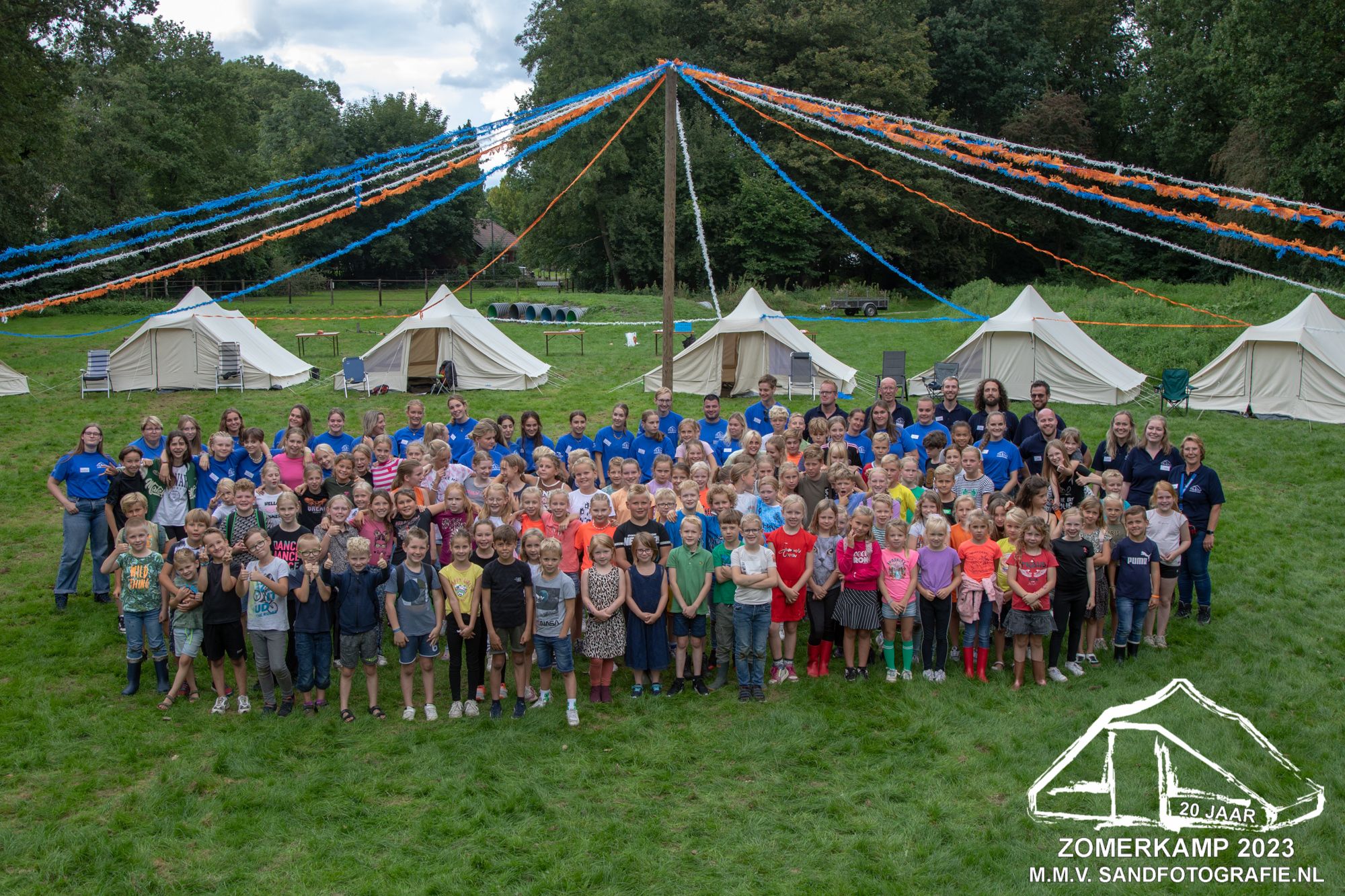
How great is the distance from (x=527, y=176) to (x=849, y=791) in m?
39.9

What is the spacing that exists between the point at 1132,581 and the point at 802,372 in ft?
33.7

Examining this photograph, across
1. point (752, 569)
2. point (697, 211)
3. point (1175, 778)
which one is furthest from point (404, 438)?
point (1175, 778)

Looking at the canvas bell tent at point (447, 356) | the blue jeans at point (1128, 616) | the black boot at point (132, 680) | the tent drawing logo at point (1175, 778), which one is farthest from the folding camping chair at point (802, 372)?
the black boot at point (132, 680)

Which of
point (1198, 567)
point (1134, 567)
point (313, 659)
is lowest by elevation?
point (313, 659)

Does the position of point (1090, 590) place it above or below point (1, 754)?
above

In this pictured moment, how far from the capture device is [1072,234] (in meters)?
41.2

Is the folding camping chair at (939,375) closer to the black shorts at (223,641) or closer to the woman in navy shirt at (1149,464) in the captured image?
the woman in navy shirt at (1149,464)

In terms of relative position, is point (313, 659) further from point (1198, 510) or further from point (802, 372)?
point (802, 372)

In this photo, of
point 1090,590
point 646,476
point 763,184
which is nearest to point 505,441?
point 646,476

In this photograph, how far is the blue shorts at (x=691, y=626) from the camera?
6410 millimetres

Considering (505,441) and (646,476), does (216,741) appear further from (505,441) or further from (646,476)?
(646,476)

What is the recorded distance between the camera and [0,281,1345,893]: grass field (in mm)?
4488

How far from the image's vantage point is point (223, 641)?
614 centimetres

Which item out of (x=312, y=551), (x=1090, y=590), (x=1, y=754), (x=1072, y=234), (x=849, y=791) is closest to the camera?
(x=849, y=791)
